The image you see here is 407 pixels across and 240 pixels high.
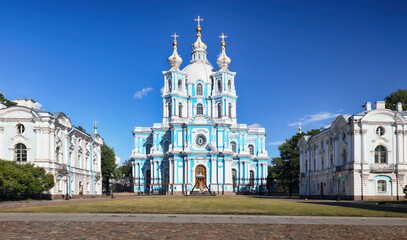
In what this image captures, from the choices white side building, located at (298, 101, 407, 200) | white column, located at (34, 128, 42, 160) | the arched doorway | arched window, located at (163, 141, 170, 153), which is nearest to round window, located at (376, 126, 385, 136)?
white side building, located at (298, 101, 407, 200)

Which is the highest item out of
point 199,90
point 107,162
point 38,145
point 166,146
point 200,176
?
point 199,90

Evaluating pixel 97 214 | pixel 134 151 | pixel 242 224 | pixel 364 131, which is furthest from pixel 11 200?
pixel 134 151

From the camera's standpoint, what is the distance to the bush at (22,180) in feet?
113

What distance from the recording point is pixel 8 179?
34.8 m

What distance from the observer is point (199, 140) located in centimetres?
7356

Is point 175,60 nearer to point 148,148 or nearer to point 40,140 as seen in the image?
point 148,148

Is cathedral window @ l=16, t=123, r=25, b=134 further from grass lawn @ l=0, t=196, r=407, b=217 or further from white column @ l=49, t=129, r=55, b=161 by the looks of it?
grass lawn @ l=0, t=196, r=407, b=217

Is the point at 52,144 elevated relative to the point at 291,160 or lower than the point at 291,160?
elevated

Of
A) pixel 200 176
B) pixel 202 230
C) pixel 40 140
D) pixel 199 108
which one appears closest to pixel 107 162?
pixel 200 176

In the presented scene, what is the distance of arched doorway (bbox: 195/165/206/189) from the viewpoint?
70.4 metres

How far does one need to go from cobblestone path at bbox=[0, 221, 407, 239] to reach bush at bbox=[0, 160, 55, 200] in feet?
70.1

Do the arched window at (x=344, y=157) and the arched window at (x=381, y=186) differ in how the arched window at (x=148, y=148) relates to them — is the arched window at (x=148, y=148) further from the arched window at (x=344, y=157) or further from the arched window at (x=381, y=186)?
the arched window at (x=381, y=186)

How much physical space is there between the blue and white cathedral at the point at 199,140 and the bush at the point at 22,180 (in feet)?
106

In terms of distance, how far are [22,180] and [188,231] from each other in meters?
27.7
